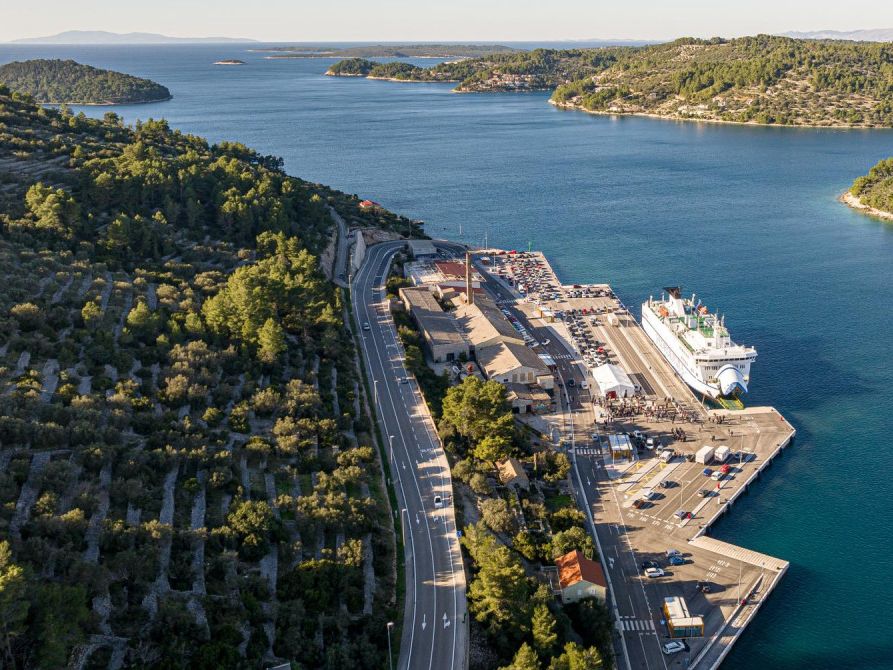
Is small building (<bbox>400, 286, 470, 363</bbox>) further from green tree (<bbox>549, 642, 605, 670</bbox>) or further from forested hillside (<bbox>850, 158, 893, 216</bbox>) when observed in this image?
forested hillside (<bbox>850, 158, 893, 216</bbox>)

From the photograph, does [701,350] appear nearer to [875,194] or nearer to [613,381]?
[613,381]

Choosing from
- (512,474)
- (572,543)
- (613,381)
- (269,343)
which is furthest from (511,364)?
(572,543)

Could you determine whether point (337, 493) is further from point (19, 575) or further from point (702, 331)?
point (702, 331)

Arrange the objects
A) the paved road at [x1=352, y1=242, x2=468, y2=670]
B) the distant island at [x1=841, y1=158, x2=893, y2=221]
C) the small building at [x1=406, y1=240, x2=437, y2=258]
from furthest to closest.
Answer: the distant island at [x1=841, y1=158, x2=893, y2=221], the small building at [x1=406, y1=240, x2=437, y2=258], the paved road at [x1=352, y1=242, x2=468, y2=670]

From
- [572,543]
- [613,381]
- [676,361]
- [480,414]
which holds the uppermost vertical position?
[480,414]

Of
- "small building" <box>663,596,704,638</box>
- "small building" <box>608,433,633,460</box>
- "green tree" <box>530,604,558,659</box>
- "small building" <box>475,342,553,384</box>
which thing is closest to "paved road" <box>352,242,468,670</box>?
"green tree" <box>530,604,558,659</box>

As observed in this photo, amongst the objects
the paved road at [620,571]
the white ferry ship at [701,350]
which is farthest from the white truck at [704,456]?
the white ferry ship at [701,350]
